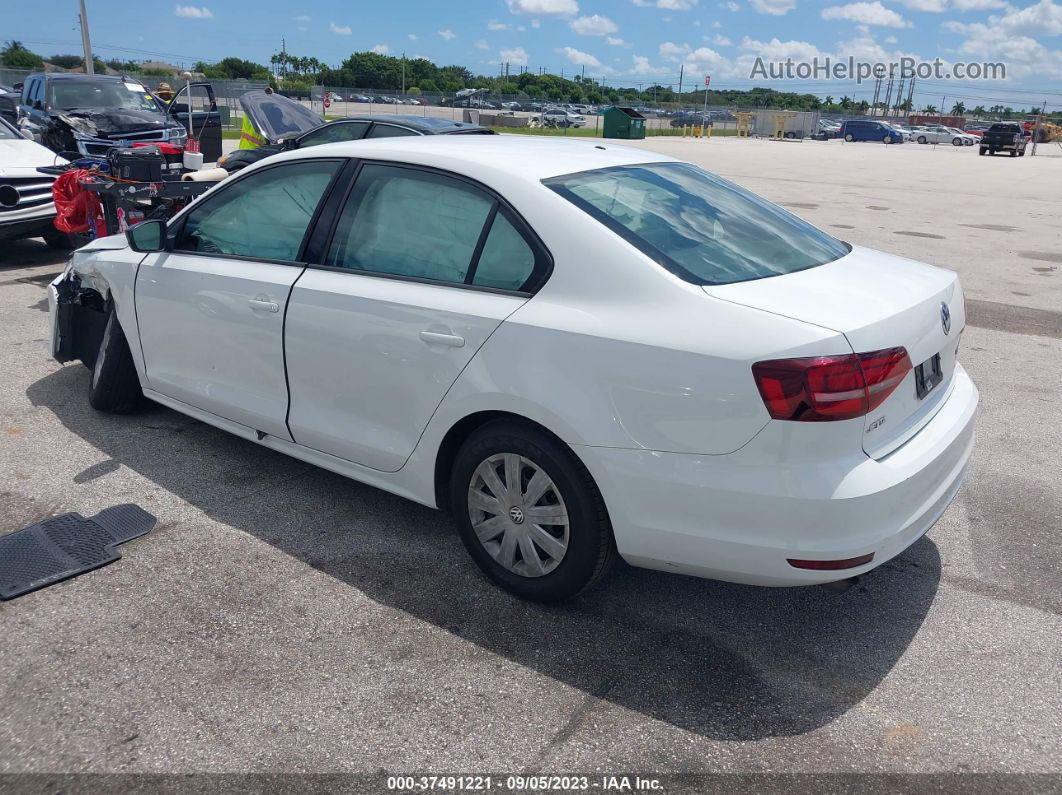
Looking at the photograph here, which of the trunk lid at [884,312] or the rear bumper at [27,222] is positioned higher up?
the trunk lid at [884,312]

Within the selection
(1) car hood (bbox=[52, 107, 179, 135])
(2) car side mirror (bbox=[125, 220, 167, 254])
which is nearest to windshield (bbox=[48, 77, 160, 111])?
(1) car hood (bbox=[52, 107, 179, 135])

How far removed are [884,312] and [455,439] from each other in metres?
1.60

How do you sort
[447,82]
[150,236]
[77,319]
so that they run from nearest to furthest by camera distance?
[150,236]
[77,319]
[447,82]

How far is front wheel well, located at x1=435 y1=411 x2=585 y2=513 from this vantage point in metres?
3.14

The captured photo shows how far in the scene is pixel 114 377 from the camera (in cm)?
503

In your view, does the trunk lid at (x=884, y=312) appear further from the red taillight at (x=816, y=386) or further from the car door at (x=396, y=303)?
A: the car door at (x=396, y=303)

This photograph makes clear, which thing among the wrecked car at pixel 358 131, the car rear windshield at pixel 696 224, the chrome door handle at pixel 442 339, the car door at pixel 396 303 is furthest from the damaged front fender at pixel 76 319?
the wrecked car at pixel 358 131

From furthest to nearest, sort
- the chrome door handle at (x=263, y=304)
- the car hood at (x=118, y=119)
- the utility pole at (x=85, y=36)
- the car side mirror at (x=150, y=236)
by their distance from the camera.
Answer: the utility pole at (x=85, y=36), the car hood at (x=118, y=119), the car side mirror at (x=150, y=236), the chrome door handle at (x=263, y=304)

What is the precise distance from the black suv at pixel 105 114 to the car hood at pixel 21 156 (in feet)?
7.54

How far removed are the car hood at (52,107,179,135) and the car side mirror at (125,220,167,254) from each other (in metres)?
9.79

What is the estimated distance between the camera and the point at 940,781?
2.55m

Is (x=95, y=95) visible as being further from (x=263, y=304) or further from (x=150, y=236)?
(x=263, y=304)

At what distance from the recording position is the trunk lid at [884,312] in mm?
2770

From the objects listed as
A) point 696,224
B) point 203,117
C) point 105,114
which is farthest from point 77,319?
point 203,117
